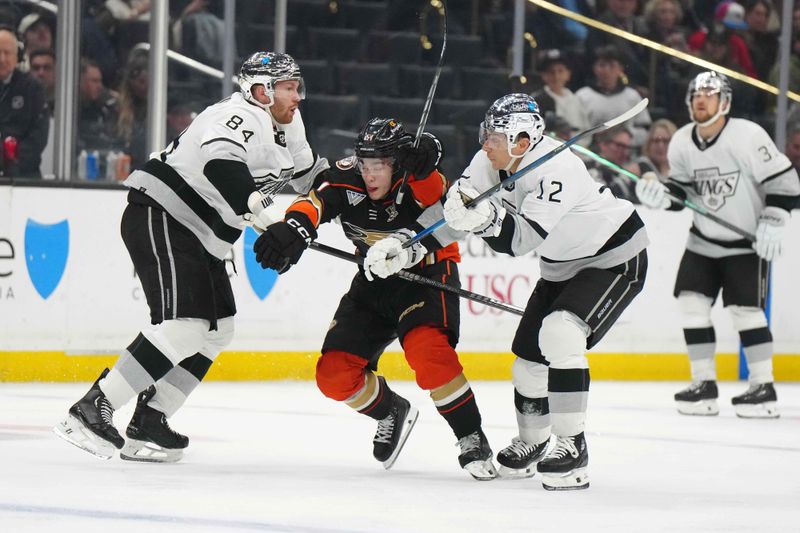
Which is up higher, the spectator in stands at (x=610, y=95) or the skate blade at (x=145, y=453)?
the spectator in stands at (x=610, y=95)

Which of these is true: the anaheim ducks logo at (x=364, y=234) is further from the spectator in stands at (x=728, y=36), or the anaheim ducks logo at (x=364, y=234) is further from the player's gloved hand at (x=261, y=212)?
the spectator in stands at (x=728, y=36)

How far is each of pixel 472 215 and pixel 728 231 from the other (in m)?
2.63

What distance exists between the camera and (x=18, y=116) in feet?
21.8

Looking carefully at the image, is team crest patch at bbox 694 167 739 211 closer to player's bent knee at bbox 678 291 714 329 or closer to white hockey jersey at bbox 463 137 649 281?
player's bent knee at bbox 678 291 714 329

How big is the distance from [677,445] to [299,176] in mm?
1577

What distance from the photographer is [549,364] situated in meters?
3.86

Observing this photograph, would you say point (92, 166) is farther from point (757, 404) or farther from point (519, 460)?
point (519, 460)

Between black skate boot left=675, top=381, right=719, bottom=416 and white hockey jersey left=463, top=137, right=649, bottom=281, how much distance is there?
2039mm

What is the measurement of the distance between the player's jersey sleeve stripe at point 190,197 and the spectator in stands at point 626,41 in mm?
4602

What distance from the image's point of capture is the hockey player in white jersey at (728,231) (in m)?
5.96

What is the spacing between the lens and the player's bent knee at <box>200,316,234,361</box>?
4270 millimetres

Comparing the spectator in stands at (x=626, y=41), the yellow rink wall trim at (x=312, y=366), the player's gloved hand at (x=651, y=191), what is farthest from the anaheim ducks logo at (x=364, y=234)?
the spectator in stands at (x=626, y=41)

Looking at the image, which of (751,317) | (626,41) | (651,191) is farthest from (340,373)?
(626,41)

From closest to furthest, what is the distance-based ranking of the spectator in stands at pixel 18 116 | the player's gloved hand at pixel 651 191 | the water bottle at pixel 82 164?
the player's gloved hand at pixel 651 191, the spectator in stands at pixel 18 116, the water bottle at pixel 82 164
